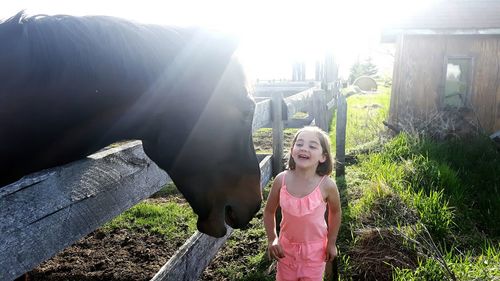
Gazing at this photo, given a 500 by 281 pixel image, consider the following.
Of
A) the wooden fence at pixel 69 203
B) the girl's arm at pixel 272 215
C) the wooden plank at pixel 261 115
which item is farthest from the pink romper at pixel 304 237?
the wooden plank at pixel 261 115

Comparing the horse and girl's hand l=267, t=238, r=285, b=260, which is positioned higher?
the horse

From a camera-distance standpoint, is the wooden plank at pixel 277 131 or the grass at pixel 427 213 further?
the wooden plank at pixel 277 131

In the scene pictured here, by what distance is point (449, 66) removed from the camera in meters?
8.47

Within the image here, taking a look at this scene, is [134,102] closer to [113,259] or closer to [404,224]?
[113,259]

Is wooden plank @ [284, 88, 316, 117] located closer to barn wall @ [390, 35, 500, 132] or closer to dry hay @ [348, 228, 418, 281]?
dry hay @ [348, 228, 418, 281]

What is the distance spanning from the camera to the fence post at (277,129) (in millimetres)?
4254

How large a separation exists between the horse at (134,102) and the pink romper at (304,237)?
1.55 ft

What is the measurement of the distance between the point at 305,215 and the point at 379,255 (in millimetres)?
1160

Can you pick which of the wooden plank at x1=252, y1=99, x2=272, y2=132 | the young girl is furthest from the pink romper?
the wooden plank at x1=252, y1=99, x2=272, y2=132

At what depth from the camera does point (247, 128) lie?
5.52 feet

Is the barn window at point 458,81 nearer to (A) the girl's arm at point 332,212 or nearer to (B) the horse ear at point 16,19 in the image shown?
(A) the girl's arm at point 332,212

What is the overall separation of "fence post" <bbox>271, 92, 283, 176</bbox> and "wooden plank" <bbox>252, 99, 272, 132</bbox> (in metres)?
0.07

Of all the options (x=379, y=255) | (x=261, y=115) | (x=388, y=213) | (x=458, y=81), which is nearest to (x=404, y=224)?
(x=388, y=213)

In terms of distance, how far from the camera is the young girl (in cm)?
216
